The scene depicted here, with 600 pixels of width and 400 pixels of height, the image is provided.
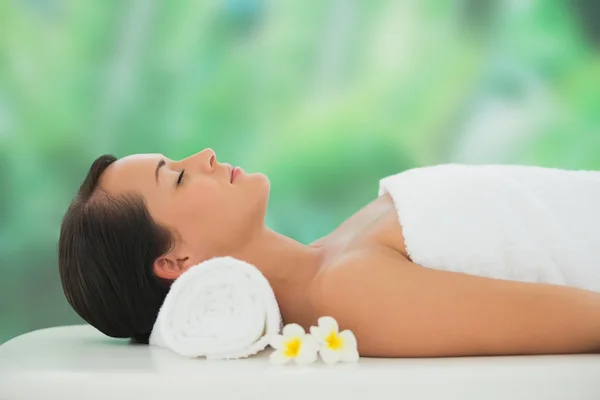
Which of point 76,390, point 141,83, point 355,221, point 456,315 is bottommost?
point 76,390

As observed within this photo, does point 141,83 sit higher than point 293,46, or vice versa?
point 293,46

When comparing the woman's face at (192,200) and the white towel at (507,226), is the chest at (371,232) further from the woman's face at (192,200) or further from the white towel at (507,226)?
the woman's face at (192,200)

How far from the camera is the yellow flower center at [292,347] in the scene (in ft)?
4.05

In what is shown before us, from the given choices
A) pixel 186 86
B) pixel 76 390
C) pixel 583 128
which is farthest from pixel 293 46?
pixel 76 390

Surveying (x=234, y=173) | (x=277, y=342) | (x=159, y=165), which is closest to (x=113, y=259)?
(x=159, y=165)

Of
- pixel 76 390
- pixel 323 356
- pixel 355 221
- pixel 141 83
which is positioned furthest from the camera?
pixel 141 83

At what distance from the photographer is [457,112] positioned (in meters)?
2.28

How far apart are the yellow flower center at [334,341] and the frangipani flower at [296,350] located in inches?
0.9

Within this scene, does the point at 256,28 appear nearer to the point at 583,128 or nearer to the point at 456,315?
the point at 583,128

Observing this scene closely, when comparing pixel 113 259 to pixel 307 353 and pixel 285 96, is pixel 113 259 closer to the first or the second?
pixel 307 353

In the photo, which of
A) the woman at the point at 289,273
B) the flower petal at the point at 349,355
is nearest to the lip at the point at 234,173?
the woman at the point at 289,273

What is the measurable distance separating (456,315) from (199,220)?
58 cm

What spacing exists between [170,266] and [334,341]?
1.53 feet

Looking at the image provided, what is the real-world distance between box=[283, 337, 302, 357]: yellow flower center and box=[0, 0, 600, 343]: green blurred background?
3.41ft
